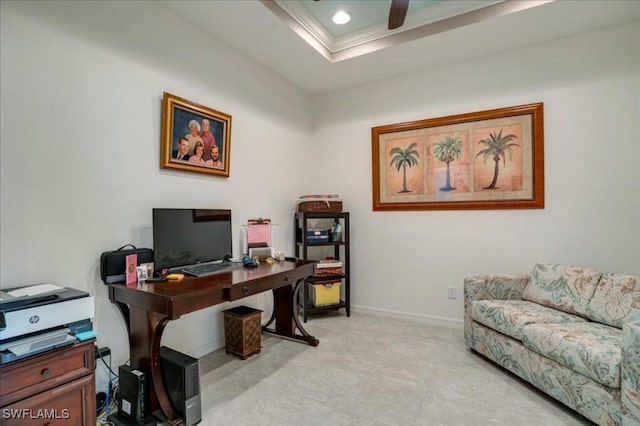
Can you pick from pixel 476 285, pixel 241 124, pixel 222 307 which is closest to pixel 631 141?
pixel 476 285

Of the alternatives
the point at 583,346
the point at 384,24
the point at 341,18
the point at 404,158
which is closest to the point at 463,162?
the point at 404,158

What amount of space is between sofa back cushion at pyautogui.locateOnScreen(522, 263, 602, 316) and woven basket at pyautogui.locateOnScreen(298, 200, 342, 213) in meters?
1.94

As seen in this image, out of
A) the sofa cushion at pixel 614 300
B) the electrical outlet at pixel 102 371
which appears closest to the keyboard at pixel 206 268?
the electrical outlet at pixel 102 371

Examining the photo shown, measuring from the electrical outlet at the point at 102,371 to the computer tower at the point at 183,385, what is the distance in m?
0.41

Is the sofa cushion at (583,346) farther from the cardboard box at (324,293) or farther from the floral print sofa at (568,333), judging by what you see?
the cardboard box at (324,293)

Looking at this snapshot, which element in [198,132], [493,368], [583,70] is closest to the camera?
[493,368]

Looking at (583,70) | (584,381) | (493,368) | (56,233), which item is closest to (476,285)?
(493,368)

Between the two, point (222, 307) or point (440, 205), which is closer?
point (222, 307)

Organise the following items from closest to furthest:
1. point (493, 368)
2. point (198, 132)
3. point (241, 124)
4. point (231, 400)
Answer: point (231, 400) → point (493, 368) → point (198, 132) → point (241, 124)

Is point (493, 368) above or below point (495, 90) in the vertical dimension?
below

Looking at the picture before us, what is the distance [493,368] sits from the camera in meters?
2.40

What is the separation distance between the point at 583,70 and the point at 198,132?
324 cm

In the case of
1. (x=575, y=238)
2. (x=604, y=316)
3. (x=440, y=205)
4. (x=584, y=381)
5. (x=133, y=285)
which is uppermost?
(x=440, y=205)

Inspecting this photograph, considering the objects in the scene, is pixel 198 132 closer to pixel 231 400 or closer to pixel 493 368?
pixel 231 400
